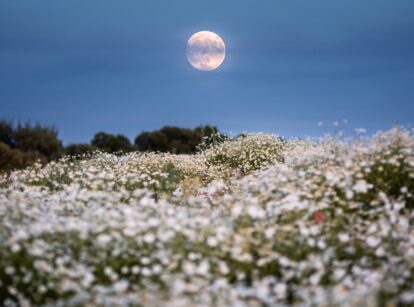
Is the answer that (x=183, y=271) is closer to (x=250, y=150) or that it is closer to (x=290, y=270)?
(x=290, y=270)

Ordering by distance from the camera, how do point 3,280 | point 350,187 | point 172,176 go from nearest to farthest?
point 3,280
point 350,187
point 172,176

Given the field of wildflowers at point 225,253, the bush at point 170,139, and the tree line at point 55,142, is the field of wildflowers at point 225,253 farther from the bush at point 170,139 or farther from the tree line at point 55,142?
the bush at point 170,139

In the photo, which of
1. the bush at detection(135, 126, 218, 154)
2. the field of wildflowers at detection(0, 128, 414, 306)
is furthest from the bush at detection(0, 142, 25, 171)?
the field of wildflowers at detection(0, 128, 414, 306)

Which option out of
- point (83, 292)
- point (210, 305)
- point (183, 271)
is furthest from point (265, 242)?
point (83, 292)

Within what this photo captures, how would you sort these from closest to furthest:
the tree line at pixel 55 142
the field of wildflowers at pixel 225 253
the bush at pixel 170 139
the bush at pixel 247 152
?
the field of wildflowers at pixel 225 253 → the bush at pixel 247 152 → the tree line at pixel 55 142 → the bush at pixel 170 139

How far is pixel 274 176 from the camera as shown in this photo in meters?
7.81

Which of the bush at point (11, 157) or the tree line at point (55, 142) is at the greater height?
the tree line at point (55, 142)

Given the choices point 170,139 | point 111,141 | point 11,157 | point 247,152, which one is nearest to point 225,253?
point 247,152

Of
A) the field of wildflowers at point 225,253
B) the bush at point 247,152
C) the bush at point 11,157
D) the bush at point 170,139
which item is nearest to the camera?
the field of wildflowers at point 225,253

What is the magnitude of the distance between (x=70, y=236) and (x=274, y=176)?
337cm

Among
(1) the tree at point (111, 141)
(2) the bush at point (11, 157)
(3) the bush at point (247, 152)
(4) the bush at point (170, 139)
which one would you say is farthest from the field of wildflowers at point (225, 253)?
(4) the bush at point (170, 139)

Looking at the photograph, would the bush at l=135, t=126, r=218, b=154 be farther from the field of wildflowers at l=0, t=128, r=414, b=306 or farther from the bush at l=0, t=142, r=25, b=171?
the field of wildflowers at l=0, t=128, r=414, b=306

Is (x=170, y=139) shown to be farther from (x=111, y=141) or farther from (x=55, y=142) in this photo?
(x=55, y=142)

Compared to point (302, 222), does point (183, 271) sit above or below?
below
